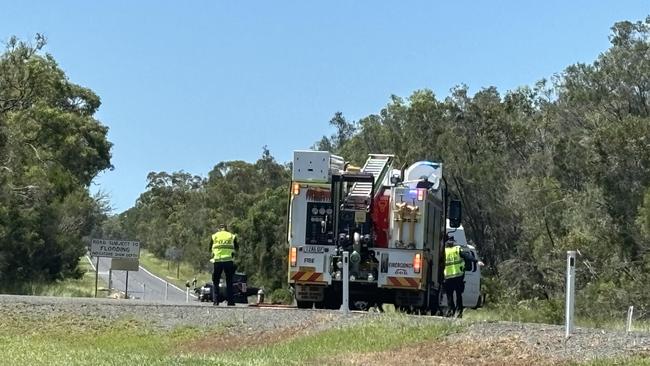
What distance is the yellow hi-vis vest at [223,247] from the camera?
19484mm

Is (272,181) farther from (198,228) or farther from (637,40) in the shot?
(637,40)

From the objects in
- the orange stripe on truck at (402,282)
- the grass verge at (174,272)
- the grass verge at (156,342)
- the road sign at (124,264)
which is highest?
the orange stripe on truck at (402,282)

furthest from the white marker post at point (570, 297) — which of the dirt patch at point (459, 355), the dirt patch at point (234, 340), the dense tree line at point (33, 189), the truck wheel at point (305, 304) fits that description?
the dense tree line at point (33, 189)

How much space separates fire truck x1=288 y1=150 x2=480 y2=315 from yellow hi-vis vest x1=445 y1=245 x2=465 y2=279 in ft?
1.46

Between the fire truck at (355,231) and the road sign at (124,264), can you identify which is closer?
the fire truck at (355,231)

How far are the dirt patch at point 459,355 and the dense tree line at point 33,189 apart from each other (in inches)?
1133

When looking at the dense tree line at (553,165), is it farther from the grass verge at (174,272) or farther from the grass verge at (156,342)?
the grass verge at (174,272)

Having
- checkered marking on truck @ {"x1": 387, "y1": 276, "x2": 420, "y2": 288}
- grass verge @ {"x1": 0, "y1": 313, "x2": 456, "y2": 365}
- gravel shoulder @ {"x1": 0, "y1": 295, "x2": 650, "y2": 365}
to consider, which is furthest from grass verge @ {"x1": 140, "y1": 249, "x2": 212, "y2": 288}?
grass verge @ {"x1": 0, "y1": 313, "x2": 456, "y2": 365}

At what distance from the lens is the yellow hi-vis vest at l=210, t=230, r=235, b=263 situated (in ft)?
63.9

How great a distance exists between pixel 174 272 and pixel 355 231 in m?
87.0

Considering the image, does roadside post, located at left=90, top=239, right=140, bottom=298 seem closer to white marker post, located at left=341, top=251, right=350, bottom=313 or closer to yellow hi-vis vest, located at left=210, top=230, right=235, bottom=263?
yellow hi-vis vest, located at left=210, top=230, right=235, bottom=263

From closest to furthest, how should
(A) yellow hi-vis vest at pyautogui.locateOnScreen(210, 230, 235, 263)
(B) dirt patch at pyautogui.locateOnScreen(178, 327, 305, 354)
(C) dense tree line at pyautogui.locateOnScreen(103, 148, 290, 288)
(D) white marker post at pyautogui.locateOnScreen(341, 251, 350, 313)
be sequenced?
(B) dirt patch at pyautogui.locateOnScreen(178, 327, 305, 354) → (D) white marker post at pyautogui.locateOnScreen(341, 251, 350, 313) → (A) yellow hi-vis vest at pyautogui.locateOnScreen(210, 230, 235, 263) → (C) dense tree line at pyautogui.locateOnScreen(103, 148, 290, 288)

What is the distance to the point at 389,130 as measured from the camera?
178 ft

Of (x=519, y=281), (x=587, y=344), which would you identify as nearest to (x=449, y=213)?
(x=587, y=344)
